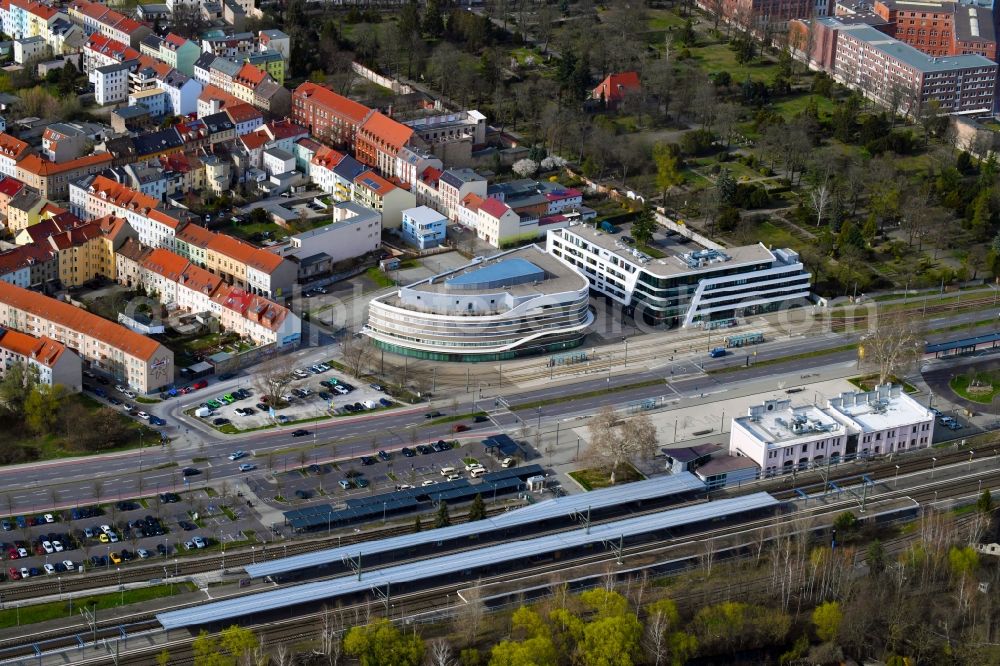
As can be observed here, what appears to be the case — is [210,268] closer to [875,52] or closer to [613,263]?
[613,263]

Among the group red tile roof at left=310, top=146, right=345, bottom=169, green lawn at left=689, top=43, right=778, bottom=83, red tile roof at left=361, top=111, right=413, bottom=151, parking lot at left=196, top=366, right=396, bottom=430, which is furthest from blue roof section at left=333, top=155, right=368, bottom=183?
green lawn at left=689, top=43, right=778, bottom=83

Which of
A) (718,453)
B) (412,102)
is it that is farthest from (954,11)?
(718,453)

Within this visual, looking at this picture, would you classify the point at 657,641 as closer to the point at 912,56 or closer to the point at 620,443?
the point at 620,443

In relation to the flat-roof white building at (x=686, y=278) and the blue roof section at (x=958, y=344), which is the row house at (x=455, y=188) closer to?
the flat-roof white building at (x=686, y=278)

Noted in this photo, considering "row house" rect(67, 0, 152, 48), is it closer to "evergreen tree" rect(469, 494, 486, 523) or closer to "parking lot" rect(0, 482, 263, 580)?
"parking lot" rect(0, 482, 263, 580)

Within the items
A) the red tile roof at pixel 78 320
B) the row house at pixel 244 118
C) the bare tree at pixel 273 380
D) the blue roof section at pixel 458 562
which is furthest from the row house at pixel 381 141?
the blue roof section at pixel 458 562

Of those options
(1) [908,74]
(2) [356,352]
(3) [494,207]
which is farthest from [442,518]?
(1) [908,74]
